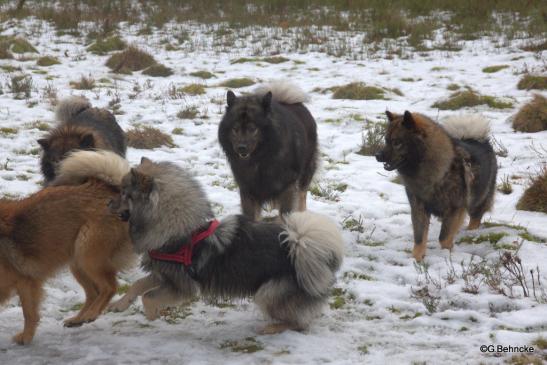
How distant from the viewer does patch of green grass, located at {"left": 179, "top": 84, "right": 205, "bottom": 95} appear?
35.7 ft

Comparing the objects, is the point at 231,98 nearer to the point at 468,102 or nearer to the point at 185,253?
the point at 185,253

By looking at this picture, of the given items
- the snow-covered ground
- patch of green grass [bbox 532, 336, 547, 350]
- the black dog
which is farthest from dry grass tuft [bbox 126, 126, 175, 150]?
patch of green grass [bbox 532, 336, 547, 350]

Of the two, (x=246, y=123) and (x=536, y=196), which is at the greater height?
(x=246, y=123)

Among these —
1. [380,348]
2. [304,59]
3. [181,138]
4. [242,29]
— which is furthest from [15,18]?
[380,348]

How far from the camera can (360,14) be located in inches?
705

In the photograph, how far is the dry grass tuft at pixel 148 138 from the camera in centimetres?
795

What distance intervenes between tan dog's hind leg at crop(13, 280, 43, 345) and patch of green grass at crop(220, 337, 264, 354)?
1.21 meters

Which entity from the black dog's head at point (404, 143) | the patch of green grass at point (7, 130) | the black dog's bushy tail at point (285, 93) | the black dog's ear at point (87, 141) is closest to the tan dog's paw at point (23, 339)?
the black dog's ear at point (87, 141)

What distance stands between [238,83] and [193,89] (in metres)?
1.02

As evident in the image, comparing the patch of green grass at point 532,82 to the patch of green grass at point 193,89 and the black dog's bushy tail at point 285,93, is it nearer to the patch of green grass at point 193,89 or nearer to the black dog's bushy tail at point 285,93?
the patch of green grass at point 193,89

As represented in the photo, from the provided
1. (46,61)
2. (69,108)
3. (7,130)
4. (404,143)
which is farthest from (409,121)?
(46,61)

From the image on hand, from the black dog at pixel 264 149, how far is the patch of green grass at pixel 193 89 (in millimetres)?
5059

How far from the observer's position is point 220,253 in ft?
12.7

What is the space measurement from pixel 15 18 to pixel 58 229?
633 inches
